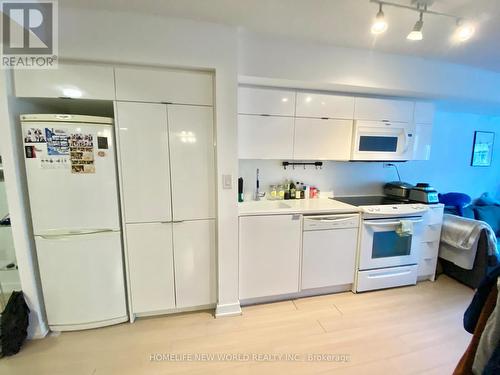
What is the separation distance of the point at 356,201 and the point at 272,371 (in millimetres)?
1965

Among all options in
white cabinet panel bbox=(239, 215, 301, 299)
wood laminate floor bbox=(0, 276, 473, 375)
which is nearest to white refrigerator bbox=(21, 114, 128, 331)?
wood laminate floor bbox=(0, 276, 473, 375)

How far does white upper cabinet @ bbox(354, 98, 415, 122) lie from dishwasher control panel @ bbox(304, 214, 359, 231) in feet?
3.63

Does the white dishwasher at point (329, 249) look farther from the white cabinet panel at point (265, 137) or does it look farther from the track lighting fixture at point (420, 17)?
the track lighting fixture at point (420, 17)

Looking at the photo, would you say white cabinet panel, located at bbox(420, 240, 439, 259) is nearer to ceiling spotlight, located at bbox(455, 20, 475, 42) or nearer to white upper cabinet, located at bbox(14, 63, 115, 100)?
ceiling spotlight, located at bbox(455, 20, 475, 42)

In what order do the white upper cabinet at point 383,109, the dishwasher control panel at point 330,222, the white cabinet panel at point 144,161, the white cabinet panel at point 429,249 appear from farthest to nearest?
the white cabinet panel at point 429,249
the white upper cabinet at point 383,109
the dishwasher control panel at point 330,222
the white cabinet panel at point 144,161

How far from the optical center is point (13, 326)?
5.60 ft

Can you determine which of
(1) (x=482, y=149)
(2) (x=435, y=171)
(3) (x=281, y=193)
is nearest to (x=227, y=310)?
(3) (x=281, y=193)

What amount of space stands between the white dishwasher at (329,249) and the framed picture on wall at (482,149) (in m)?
2.78

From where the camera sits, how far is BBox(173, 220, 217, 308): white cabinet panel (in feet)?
6.77

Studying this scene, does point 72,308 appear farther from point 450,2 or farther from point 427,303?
point 450,2

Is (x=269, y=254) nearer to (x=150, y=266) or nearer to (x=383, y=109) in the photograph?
(x=150, y=266)

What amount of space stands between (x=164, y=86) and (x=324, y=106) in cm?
159

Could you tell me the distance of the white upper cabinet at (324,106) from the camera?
2422mm

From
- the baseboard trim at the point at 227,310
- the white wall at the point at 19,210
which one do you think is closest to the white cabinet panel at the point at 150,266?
the baseboard trim at the point at 227,310
